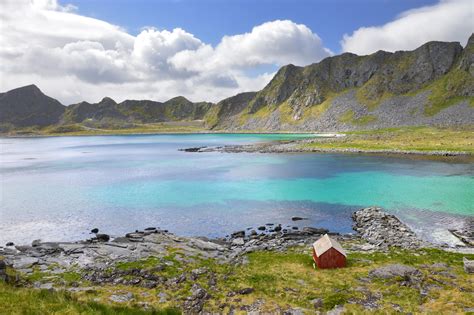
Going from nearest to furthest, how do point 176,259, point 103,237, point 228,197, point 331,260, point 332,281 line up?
point 332,281
point 331,260
point 176,259
point 103,237
point 228,197

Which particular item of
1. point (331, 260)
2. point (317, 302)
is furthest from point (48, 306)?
point (331, 260)

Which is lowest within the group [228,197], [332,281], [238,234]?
[238,234]

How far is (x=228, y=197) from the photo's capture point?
5731cm

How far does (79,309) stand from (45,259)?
16348 mm

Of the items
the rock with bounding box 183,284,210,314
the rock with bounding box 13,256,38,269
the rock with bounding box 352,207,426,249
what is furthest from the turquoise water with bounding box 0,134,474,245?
the rock with bounding box 183,284,210,314

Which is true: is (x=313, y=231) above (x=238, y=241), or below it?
above

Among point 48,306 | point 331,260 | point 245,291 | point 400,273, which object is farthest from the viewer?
point 331,260

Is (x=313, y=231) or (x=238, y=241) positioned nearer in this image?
(x=238, y=241)

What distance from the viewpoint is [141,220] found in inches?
1797

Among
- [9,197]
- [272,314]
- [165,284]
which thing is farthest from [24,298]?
[9,197]

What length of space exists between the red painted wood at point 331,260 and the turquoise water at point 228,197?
13.1 m

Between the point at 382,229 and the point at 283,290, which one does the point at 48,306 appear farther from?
the point at 382,229

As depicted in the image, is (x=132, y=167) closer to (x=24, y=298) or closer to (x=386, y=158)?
(x=386, y=158)

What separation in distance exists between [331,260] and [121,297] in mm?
16526
